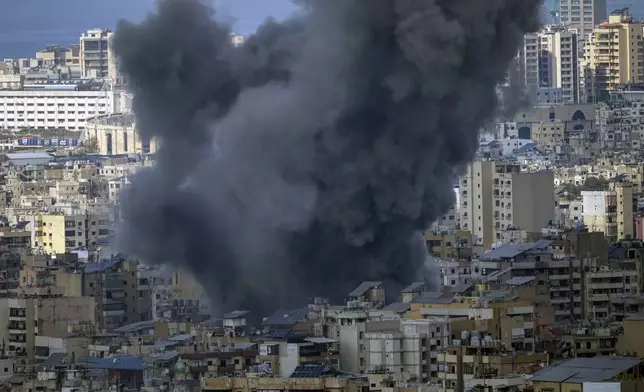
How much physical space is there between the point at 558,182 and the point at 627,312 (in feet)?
107

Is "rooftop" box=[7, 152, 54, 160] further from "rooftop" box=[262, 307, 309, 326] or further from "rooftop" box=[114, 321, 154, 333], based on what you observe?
"rooftop" box=[262, 307, 309, 326]

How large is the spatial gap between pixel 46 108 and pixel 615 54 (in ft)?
93.3

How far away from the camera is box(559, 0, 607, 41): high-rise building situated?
454 ft

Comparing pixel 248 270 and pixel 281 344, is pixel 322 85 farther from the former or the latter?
pixel 281 344

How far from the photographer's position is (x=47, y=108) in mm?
136000

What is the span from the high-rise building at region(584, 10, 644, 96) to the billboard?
2025cm

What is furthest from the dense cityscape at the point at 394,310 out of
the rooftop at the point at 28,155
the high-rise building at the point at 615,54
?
Result: the high-rise building at the point at 615,54

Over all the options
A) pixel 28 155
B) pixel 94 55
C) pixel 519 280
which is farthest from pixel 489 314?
pixel 94 55

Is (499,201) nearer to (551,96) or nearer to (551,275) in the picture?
(551,275)

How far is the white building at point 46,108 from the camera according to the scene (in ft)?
440

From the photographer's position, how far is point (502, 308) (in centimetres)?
3531

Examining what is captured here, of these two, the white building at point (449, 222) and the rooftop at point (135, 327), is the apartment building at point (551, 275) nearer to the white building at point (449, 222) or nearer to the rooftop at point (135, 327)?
the rooftop at point (135, 327)

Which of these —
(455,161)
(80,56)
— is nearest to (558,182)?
(455,161)

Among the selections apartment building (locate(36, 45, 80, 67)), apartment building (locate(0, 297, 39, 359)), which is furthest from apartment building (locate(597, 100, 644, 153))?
apartment building (locate(0, 297, 39, 359))
